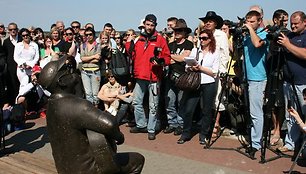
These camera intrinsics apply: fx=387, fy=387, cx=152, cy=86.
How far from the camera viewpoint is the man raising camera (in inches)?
258

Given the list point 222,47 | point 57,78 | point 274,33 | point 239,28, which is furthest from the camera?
point 222,47

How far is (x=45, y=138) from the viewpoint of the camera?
281 inches

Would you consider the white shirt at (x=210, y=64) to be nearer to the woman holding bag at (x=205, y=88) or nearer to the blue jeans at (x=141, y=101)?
the woman holding bag at (x=205, y=88)

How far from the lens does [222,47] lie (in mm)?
6391

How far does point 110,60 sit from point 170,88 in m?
1.28

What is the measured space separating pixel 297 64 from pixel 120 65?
309cm


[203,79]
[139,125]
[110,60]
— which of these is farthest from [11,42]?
[203,79]

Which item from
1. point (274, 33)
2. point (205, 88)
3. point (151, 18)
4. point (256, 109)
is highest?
point (151, 18)

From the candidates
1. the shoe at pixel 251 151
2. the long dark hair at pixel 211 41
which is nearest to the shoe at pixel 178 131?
the shoe at pixel 251 151

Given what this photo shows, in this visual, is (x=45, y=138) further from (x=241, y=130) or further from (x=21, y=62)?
(x=241, y=130)

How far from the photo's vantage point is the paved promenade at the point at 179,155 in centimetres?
516

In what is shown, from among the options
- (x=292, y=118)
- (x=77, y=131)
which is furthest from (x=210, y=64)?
(x=77, y=131)

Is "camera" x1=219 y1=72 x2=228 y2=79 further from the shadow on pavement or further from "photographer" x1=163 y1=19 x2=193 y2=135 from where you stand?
the shadow on pavement

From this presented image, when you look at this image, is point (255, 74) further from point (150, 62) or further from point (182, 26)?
point (150, 62)
